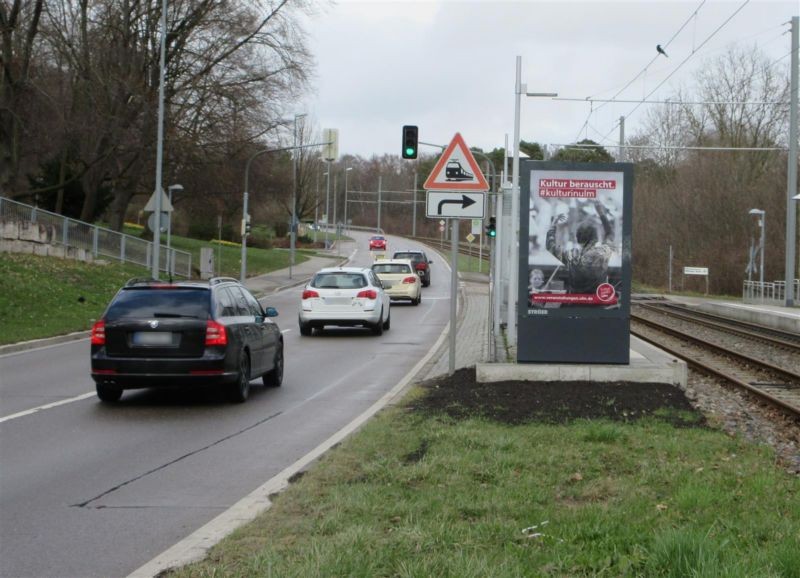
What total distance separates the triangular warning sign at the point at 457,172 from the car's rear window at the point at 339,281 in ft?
37.5

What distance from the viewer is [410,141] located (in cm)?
1869

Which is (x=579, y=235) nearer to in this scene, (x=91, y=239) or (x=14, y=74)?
(x=91, y=239)

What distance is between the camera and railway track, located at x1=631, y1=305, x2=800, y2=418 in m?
13.8

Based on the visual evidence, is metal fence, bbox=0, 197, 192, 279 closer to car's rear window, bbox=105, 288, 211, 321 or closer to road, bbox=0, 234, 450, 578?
road, bbox=0, 234, 450, 578

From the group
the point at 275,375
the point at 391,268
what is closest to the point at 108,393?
the point at 275,375

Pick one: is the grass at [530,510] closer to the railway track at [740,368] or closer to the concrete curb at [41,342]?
the railway track at [740,368]

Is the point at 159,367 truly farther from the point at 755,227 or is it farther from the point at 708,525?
the point at 755,227

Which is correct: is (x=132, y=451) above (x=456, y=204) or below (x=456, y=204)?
below

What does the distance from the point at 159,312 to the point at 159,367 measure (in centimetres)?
69

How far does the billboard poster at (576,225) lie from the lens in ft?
42.7

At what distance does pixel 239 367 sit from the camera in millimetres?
13133

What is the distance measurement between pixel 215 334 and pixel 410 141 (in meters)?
7.24

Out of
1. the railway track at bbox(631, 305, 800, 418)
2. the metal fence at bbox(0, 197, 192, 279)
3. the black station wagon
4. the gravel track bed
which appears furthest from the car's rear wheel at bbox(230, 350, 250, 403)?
the metal fence at bbox(0, 197, 192, 279)

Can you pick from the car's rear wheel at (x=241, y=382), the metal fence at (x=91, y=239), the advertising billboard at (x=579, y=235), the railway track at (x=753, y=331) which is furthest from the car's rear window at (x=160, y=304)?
the metal fence at (x=91, y=239)
